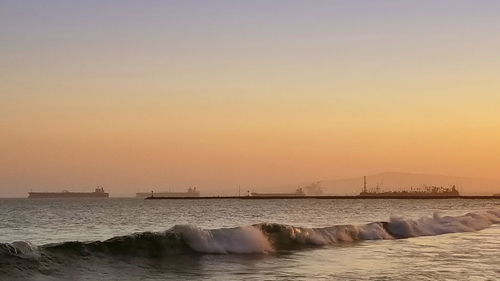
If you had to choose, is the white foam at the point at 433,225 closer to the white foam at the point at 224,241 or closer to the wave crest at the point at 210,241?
the wave crest at the point at 210,241

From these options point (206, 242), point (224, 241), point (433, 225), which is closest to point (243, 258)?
point (206, 242)

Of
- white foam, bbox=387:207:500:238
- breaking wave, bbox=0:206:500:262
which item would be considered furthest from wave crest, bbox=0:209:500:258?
white foam, bbox=387:207:500:238

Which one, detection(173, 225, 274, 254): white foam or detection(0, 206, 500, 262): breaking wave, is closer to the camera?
Answer: detection(0, 206, 500, 262): breaking wave

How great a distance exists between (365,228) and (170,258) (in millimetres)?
16007

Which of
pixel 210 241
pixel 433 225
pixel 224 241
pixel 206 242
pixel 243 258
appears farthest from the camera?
pixel 433 225

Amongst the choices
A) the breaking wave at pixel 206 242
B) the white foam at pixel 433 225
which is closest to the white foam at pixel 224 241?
the breaking wave at pixel 206 242

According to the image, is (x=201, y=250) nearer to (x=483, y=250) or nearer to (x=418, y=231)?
(x=483, y=250)

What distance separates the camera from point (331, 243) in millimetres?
29953

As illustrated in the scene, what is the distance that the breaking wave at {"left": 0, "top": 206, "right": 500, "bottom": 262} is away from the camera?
20.0 m

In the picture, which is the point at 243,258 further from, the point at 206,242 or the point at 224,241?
the point at 224,241

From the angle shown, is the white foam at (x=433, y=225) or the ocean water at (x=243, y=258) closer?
the ocean water at (x=243, y=258)

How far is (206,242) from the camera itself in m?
24.3

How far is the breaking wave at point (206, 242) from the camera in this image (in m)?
20.0

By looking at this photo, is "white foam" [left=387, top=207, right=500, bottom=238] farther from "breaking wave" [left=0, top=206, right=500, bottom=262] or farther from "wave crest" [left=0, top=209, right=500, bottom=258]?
"wave crest" [left=0, top=209, right=500, bottom=258]
